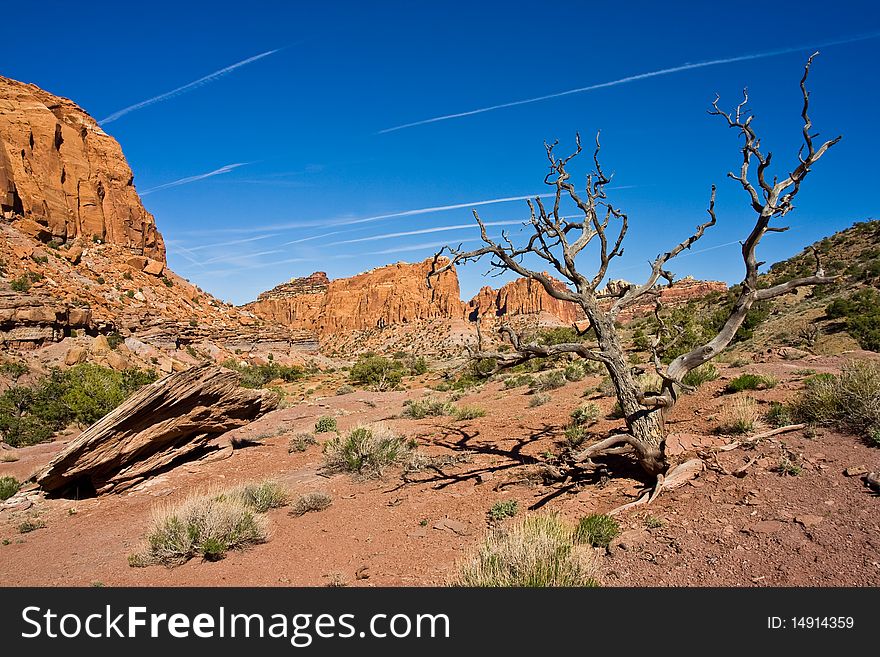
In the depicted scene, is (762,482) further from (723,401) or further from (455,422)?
(455,422)

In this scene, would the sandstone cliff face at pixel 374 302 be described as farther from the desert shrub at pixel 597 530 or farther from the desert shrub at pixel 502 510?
the desert shrub at pixel 597 530

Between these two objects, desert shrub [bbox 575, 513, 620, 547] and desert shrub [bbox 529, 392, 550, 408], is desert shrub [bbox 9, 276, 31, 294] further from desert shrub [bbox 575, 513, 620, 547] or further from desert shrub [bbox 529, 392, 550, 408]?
desert shrub [bbox 575, 513, 620, 547]

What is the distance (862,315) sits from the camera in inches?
693

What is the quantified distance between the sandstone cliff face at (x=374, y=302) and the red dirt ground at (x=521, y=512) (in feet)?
364

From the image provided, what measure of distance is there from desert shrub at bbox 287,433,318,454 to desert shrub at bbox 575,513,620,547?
27.9 feet

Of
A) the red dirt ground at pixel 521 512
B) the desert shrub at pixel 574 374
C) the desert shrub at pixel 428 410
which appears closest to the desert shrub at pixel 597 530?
the red dirt ground at pixel 521 512

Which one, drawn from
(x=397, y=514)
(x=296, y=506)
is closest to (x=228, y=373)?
(x=296, y=506)

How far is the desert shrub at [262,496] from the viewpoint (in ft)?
25.3

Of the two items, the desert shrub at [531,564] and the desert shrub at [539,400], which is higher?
the desert shrub at [539,400]

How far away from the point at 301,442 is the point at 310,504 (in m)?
4.69

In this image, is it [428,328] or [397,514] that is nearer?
[397,514]

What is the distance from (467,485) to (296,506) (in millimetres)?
2889
